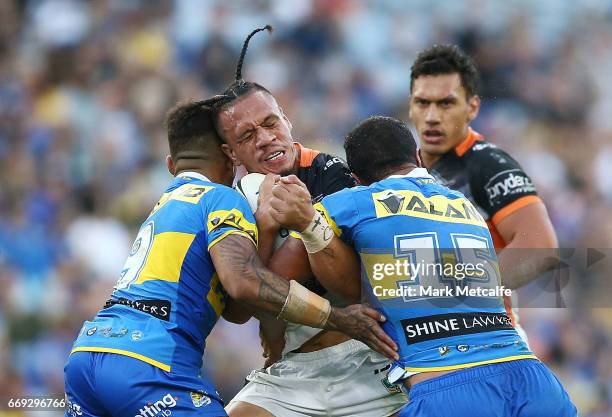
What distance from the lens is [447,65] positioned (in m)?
7.71

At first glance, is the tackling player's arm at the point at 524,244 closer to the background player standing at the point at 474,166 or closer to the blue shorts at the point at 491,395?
the background player standing at the point at 474,166

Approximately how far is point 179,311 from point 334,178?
1.33 metres

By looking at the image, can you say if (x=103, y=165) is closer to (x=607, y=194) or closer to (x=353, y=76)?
(x=353, y=76)

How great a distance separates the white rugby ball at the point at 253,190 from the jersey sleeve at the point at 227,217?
0.63ft

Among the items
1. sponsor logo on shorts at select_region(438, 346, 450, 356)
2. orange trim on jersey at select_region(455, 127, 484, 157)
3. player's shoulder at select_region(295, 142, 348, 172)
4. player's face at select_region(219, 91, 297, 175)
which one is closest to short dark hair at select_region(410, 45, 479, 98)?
orange trim on jersey at select_region(455, 127, 484, 157)

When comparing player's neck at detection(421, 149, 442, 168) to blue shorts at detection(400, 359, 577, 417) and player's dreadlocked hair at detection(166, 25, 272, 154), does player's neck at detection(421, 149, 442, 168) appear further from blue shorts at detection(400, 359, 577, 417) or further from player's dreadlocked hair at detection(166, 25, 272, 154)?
blue shorts at detection(400, 359, 577, 417)

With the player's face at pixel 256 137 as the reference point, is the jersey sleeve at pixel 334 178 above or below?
below

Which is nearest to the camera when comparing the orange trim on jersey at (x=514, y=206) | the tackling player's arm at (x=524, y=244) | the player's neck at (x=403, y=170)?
the player's neck at (x=403, y=170)

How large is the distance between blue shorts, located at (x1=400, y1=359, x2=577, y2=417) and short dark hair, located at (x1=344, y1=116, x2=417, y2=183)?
1.24m

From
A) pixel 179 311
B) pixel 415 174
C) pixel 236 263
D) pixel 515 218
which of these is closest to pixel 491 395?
pixel 415 174

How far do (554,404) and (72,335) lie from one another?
652 centimetres

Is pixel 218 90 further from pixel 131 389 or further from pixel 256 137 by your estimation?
pixel 131 389

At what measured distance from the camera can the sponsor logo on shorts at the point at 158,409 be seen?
5188 mm

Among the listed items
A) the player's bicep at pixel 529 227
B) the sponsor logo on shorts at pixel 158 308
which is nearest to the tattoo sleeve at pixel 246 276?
the sponsor logo on shorts at pixel 158 308
